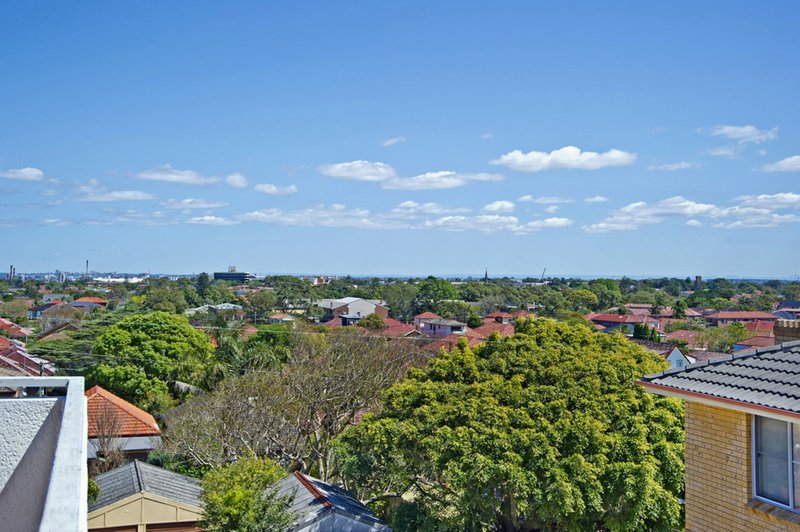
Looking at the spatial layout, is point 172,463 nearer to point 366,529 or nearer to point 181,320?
point 366,529

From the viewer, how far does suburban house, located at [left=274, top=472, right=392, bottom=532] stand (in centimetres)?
1420

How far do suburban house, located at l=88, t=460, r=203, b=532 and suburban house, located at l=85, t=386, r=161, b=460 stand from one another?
492cm

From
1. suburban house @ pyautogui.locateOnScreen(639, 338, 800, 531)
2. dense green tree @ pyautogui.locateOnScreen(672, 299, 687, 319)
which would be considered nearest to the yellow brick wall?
suburban house @ pyautogui.locateOnScreen(639, 338, 800, 531)

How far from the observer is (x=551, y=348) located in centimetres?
1558

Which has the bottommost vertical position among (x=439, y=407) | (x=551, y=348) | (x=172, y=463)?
(x=172, y=463)

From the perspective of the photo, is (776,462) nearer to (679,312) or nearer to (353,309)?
(353,309)

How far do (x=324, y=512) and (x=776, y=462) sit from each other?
32.4 ft

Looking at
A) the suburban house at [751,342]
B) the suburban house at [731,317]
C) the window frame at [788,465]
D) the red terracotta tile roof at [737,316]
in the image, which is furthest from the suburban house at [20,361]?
the red terracotta tile roof at [737,316]

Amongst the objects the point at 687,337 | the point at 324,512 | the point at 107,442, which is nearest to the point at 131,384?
the point at 107,442

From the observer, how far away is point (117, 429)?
23047 millimetres

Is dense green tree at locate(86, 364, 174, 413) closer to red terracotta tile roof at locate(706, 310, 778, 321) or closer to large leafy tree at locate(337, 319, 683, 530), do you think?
large leafy tree at locate(337, 319, 683, 530)

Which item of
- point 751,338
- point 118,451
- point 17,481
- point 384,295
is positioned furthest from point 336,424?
point 384,295

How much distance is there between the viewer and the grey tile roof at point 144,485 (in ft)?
51.4

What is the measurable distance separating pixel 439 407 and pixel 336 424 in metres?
9.01
